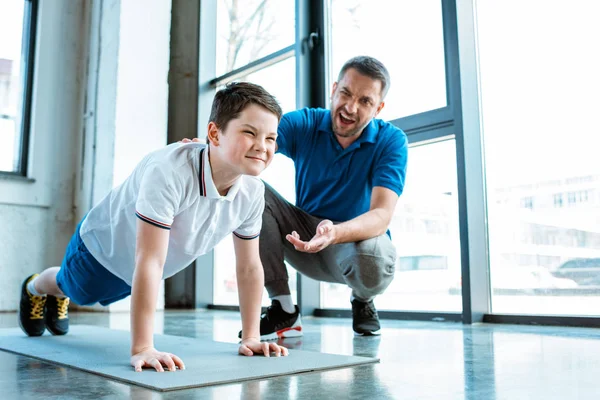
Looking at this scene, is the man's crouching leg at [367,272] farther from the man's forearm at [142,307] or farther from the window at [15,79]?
the window at [15,79]

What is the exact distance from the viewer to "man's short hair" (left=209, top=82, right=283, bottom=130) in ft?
4.25

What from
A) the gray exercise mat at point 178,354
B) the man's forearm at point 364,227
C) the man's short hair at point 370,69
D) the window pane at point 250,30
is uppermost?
the window pane at point 250,30

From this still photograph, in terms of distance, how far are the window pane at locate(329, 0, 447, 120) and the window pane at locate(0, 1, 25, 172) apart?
85.3 inches

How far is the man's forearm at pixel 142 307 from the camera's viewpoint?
1.21m

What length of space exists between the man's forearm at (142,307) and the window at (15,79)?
308cm

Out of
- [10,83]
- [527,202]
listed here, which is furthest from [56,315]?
[10,83]

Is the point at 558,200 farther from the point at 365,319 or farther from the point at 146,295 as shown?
the point at 146,295

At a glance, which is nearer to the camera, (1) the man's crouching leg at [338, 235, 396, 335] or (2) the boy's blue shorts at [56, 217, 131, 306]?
(2) the boy's blue shorts at [56, 217, 131, 306]

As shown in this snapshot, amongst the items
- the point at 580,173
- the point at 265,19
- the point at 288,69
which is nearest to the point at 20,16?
the point at 265,19

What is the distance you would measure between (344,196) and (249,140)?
847mm

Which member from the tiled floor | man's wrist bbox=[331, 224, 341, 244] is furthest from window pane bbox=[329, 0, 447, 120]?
the tiled floor

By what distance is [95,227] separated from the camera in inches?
62.1

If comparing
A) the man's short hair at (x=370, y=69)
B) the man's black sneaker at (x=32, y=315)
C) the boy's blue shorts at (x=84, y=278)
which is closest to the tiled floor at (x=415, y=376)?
the boy's blue shorts at (x=84, y=278)

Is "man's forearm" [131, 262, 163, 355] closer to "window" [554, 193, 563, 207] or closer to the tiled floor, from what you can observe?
the tiled floor
